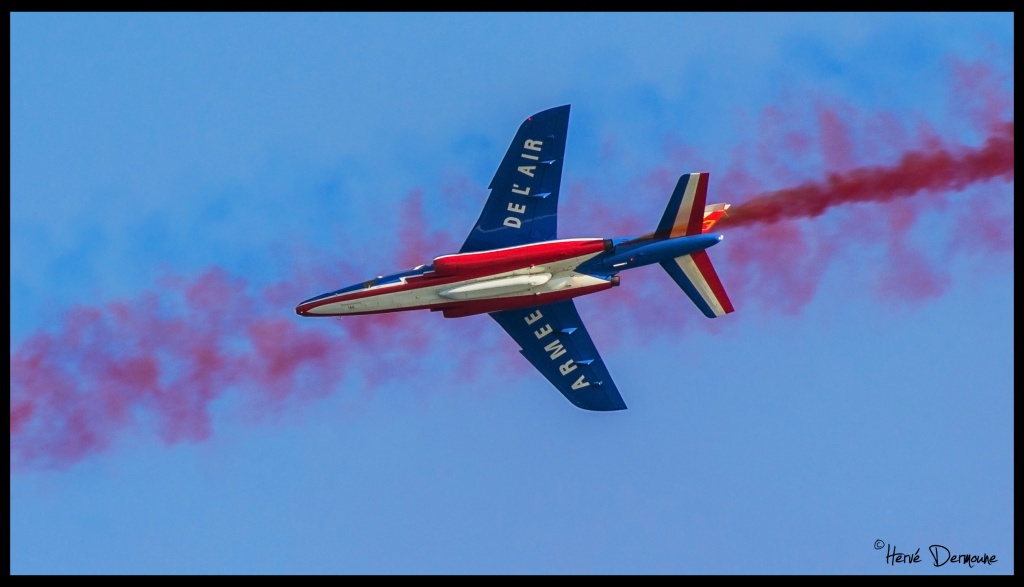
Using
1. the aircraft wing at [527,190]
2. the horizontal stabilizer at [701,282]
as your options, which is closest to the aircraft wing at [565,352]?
the aircraft wing at [527,190]

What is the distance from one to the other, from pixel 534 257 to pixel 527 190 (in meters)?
1.94

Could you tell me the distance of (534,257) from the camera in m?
47.2

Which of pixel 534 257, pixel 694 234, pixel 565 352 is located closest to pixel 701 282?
pixel 694 234

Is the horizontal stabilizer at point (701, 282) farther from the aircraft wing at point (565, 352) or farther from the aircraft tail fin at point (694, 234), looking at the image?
the aircraft wing at point (565, 352)

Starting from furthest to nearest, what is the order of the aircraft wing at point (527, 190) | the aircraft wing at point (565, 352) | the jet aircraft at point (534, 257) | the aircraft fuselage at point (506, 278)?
the aircraft wing at point (565, 352) < the aircraft wing at point (527, 190) < the aircraft fuselage at point (506, 278) < the jet aircraft at point (534, 257)

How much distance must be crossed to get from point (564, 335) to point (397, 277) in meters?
5.46

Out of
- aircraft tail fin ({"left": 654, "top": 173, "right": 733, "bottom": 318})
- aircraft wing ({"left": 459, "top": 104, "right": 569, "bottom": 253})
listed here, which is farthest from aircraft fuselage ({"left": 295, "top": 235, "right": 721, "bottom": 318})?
aircraft wing ({"left": 459, "top": 104, "right": 569, "bottom": 253})

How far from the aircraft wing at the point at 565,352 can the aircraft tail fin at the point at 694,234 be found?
4.20 metres

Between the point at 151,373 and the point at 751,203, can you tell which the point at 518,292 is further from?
the point at 151,373

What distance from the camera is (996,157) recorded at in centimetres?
4934

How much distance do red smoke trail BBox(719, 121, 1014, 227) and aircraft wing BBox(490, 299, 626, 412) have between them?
17.9ft

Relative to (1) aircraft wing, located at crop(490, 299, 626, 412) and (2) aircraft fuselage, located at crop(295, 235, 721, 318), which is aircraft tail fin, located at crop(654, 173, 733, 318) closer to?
(2) aircraft fuselage, located at crop(295, 235, 721, 318)

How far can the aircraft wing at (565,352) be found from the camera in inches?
1975

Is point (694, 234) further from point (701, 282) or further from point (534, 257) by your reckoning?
point (534, 257)
